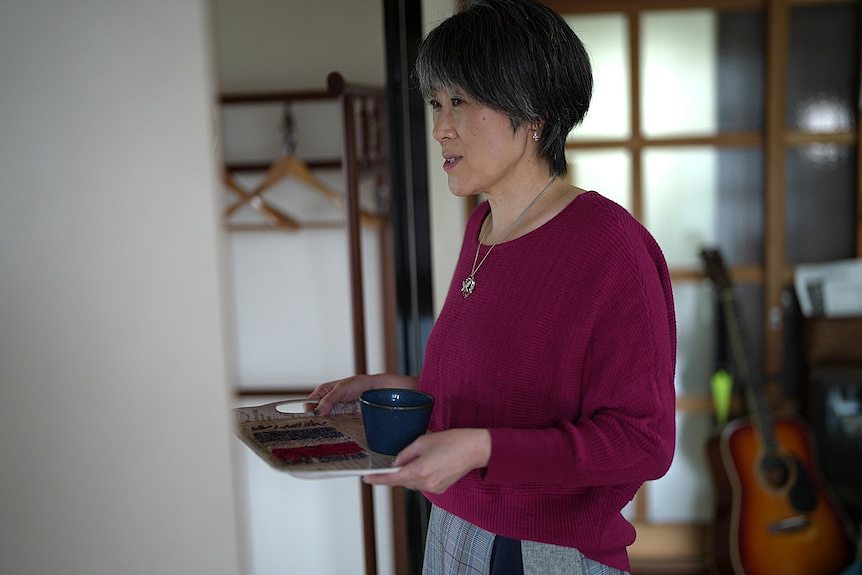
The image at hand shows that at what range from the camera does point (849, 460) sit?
240cm

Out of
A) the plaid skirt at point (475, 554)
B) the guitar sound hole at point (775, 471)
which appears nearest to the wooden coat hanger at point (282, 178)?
the plaid skirt at point (475, 554)

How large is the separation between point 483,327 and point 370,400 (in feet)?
0.54

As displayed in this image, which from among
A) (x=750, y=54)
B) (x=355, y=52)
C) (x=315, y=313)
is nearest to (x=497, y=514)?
(x=315, y=313)

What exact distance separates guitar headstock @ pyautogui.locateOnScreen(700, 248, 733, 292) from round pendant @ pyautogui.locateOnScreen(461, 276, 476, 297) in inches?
64.8

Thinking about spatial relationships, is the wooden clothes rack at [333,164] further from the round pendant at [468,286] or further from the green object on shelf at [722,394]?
the green object on shelf at [722,394]

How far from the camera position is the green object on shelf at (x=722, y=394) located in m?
2.48

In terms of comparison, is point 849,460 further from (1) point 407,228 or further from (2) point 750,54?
(1) point 407,228

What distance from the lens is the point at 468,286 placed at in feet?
3.20

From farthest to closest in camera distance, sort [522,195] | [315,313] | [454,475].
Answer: [522,195] < [315,313] < [454,475]

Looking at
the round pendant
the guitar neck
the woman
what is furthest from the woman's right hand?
the guitar neck

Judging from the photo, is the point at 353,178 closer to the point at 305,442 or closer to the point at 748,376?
the point at 305,442

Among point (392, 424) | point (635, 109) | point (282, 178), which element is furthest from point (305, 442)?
point (635, 109)

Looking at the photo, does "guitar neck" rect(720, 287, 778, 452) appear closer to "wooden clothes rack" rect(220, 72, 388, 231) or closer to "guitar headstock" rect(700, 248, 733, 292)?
"guitar headstock" rect(700, 248, 733, 292)

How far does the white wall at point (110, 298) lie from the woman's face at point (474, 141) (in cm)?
46
